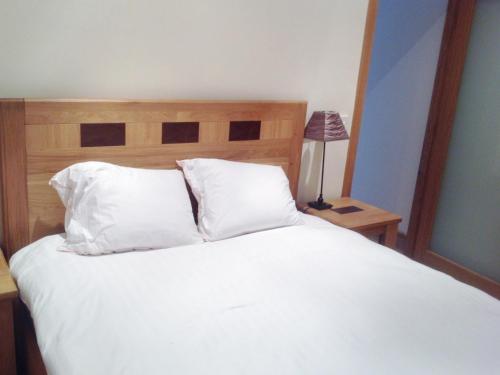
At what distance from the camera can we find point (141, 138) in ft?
7.02

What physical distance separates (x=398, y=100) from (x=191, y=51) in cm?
206

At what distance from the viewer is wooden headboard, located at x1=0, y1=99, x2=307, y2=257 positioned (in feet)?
6.17

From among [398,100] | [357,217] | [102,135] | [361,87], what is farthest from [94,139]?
[398,100]

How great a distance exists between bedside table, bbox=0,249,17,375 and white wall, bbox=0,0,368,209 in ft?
2.45

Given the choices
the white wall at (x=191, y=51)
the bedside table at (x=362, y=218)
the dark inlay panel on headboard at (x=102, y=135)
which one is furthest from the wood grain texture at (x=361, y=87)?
the dark inlay panel on headboard at (x=102, y=135)

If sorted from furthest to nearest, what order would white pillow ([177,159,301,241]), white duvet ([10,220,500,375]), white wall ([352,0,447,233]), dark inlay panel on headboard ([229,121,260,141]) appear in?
white wall ([352,0,447,233]) < dark inlay panel on headboard ([229,121,260,141]) < white pillow ([177,159,301,241]) < white duvet ([10,220,500,375])

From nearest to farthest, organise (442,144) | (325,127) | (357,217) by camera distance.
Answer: (325,127) < (357,217) < (442,144)

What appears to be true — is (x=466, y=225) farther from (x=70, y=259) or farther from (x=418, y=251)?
(x=70, y=259)

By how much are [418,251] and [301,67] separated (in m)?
1.80

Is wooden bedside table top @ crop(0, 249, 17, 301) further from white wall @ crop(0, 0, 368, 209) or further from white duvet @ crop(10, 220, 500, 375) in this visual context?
white wall @ crop(0, 0, 368, 209)

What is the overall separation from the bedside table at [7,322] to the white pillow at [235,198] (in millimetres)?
800

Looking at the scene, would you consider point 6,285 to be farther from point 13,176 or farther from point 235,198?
point 235,198

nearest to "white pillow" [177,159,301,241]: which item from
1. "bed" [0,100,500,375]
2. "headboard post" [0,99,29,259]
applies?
"bed" [0,100,500,375]

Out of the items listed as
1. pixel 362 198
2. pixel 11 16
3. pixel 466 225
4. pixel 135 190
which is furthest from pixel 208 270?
pixel 362 198
